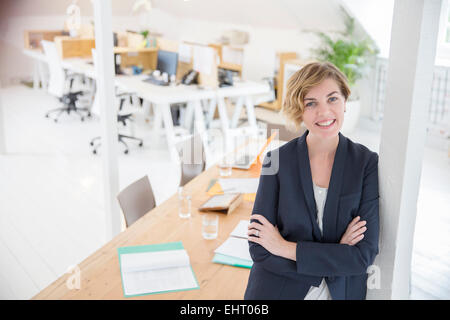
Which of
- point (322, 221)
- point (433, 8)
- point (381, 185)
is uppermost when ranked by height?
point (433, 8)

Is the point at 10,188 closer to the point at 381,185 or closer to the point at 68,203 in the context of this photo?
the point at 68,203

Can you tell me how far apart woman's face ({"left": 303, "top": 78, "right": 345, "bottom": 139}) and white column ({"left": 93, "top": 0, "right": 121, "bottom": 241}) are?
1.71m

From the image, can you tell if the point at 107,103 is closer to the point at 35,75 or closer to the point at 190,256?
the point at 190,256

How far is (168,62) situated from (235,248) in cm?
438

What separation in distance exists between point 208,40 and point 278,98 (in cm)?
244

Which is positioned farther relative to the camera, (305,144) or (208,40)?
(208,40)

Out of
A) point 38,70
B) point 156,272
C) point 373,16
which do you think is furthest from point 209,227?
point 38,70

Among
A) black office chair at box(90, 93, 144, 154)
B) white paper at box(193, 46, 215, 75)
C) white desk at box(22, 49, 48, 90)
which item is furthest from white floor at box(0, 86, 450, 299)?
white desk at box(22, 49, 48, 90)

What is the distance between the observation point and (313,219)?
4.08 feet

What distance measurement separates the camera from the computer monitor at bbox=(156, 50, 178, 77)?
18.8 feet

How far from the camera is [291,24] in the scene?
686 cm

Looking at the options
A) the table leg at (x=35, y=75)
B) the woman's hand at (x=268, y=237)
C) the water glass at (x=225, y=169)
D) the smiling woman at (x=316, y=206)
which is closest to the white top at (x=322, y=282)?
the smiling woman at (x=316, y=206)

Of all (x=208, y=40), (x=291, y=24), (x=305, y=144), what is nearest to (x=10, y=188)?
(x=305, y=144)

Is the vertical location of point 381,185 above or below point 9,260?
above
